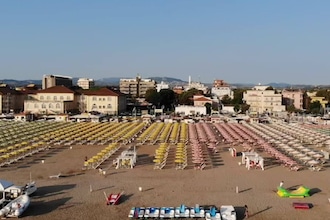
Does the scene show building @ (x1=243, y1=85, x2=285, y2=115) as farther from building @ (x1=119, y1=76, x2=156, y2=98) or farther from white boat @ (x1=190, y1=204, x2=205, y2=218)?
white boat @ (x1=190, y1=204, x2=205, y2=218)

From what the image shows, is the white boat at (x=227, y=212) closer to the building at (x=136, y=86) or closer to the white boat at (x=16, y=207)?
the white boat at (x=16, y=207)

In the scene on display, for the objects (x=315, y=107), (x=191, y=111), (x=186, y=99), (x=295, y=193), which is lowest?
(x=295, y=193)

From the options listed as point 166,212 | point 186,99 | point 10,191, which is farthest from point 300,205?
point 186,99

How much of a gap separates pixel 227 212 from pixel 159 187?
9.96 ft

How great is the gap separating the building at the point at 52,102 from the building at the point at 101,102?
34.5 inches

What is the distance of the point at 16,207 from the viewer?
9.59 metres

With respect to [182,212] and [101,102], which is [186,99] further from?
[182,212]

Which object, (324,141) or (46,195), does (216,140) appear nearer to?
(324,141)

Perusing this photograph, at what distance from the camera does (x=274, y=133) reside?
23.8m

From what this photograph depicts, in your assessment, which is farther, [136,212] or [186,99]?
[186,99]

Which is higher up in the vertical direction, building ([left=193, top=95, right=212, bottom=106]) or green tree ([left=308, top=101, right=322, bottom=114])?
building ([left=193, top=95, right=212, bottom=106])

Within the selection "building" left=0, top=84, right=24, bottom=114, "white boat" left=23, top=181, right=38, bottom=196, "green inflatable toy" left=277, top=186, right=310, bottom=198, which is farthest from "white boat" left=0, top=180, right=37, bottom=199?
"building" left=0, top=84, right=24, bottom=114

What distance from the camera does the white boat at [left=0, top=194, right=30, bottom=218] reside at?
946cm

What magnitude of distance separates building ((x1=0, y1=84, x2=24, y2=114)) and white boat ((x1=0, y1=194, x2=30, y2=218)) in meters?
33.5
